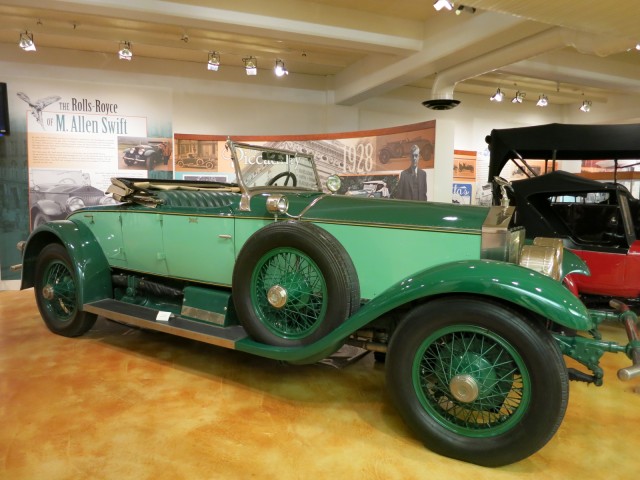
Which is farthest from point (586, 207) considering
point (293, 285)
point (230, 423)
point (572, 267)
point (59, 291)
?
point (59, 291)

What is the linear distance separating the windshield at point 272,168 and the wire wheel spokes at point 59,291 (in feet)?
6.91

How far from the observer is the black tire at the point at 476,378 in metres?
1.94

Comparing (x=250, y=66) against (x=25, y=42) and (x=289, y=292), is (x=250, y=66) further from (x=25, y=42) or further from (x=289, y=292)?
(x=289, y=292)

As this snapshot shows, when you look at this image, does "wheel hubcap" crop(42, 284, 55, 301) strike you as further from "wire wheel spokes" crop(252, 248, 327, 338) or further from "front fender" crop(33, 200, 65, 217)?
"front fender" crop(33, 200, 65, 217)

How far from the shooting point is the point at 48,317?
4.13m

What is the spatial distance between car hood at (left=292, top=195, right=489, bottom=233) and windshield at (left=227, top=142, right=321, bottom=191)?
67 centimetres

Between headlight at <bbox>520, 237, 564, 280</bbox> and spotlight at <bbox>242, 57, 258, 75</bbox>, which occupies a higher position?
spotlight at <bbox>242, 57, 258, 75</bbox>

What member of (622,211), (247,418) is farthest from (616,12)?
(247,418)

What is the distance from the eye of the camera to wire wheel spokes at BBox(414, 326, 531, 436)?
206 centimetres

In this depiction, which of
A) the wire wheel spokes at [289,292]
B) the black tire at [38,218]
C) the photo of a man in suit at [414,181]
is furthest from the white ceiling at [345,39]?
the wire wheel spokes at [289,292]

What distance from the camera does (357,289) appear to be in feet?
8.46

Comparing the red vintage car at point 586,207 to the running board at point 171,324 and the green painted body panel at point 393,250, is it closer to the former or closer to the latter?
the green painted body panel at point 393,250

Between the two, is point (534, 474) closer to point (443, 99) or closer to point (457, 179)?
point (443, 99)

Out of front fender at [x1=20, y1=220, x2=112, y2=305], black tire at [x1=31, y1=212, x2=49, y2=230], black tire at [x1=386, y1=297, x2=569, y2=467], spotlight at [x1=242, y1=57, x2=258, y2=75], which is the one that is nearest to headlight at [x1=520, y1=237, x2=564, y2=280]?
black tire at [x1=386, y1=297, x2=569, y2=467]
